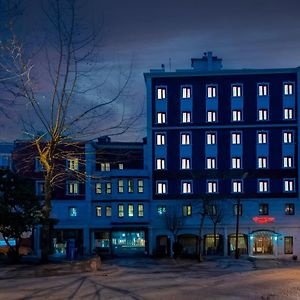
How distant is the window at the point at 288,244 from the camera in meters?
70.0

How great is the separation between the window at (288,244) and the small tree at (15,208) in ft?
150

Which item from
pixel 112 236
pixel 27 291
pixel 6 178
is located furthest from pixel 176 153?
pixel 27 291

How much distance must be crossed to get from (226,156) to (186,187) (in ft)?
19.1

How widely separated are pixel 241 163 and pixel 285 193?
5.96 metres

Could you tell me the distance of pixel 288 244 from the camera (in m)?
70.1

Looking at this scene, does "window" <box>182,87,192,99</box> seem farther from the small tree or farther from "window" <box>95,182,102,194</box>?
the small tree

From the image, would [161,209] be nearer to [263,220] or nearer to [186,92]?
[263,220]

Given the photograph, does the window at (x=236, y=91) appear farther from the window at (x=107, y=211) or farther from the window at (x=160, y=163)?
the window at (x=107, y=211)

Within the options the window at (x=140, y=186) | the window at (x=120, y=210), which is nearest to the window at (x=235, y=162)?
the window at (x=140, y=186)

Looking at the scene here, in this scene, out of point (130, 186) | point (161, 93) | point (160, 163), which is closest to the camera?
point (130, 186)

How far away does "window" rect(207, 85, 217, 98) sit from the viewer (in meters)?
72.3

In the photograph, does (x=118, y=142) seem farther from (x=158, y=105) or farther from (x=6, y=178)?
(x=6, y=178)

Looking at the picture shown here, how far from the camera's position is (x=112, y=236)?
7150 cm

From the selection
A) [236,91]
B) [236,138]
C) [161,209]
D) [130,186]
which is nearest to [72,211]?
[130,186]
